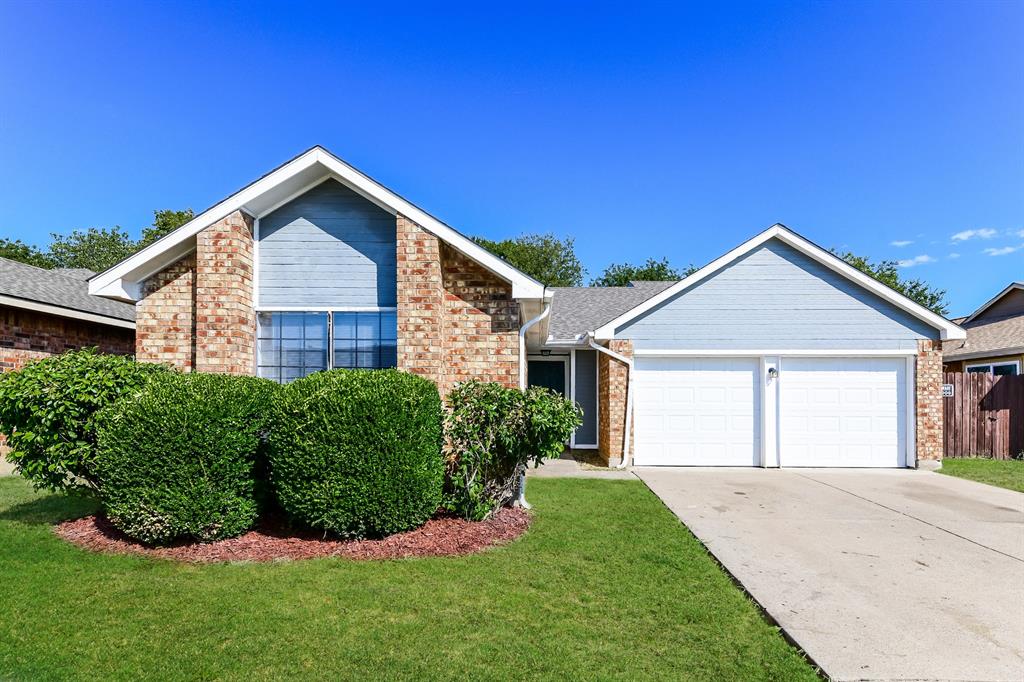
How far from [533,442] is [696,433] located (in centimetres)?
622

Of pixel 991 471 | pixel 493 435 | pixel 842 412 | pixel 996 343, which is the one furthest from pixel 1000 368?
pixel 493 435

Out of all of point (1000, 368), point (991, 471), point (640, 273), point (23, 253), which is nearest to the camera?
point (991, 471)

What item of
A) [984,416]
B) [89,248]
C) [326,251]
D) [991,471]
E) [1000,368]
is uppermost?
[89,248]

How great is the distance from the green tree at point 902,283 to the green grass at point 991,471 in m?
29.0

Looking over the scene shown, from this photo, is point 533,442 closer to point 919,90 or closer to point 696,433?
point 696,433

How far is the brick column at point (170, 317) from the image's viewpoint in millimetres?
7125

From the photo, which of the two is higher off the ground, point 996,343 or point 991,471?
point 996,343

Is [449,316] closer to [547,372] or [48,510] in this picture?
[48,510]

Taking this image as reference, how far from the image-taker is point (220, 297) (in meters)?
6.86

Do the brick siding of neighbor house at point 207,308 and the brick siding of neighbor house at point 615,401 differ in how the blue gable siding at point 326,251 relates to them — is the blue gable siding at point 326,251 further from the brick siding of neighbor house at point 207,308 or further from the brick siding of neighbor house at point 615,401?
the brick siding of neighbor house at point 615,401

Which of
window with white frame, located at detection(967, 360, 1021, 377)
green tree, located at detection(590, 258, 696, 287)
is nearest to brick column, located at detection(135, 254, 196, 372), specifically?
window with white frame, located at detection(967, 360, 1021, 377)

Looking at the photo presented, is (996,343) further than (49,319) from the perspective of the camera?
Yes

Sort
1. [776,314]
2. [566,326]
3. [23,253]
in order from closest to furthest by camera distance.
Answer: [776,314], [566,326], [23,253]

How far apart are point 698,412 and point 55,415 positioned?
10499 mm
